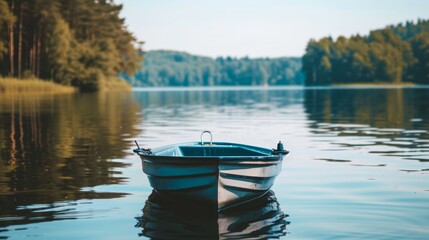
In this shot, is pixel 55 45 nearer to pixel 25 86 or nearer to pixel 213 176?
pixel 25 86

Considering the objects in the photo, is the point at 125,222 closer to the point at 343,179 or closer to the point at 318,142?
the point at 343,179

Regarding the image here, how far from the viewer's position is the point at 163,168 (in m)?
12.8

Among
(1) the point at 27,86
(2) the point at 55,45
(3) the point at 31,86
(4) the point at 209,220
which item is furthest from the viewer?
(2) the point at 55,45

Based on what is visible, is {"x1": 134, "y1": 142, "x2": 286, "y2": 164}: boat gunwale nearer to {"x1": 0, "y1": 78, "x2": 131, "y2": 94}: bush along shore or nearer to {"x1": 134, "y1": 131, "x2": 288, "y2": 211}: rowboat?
{"x1": 134, "y1": 131, "x2": 288, "y2": 211}: rowboat

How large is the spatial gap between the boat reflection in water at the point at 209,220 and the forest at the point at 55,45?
6593cm

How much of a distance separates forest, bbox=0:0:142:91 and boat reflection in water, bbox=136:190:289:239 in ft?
216

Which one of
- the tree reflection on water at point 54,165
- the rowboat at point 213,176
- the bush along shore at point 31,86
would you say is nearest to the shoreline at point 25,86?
the bush along shore at point 31,86

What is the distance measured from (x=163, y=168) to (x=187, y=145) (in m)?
3.13

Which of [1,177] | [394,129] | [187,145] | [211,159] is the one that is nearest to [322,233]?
[211,159]

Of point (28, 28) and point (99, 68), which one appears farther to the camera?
point (99, 68)

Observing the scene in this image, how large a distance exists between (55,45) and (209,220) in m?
84.3

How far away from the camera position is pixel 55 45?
3610 inches

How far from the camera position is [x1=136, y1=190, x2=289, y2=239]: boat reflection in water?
1079 centimetres

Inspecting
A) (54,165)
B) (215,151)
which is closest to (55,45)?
(54,165)
